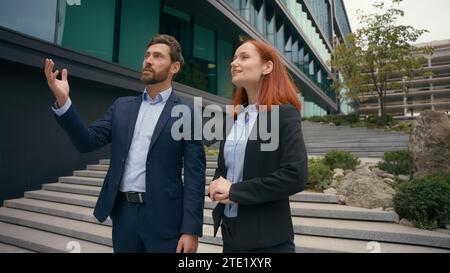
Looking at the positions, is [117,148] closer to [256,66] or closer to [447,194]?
[256,66]

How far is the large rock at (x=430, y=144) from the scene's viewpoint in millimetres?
5895

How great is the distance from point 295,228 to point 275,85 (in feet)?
10.7

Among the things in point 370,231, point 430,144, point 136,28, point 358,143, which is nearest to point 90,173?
point 136,28

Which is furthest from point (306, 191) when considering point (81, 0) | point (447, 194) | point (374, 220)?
point (81, 0)

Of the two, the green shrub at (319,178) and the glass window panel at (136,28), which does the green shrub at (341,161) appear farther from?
the glass window panel at (136,28)

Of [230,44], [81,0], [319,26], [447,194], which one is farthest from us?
[319,26]

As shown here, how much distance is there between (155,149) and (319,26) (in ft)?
113

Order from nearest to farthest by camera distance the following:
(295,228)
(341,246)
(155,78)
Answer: (155,78)
(341,246)
(295,228)

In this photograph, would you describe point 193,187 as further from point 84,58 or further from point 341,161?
point 84,58

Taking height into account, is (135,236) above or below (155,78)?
below

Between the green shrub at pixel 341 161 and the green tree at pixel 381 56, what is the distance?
40.0ft

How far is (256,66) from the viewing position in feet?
6.09

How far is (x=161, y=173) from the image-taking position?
2098 mm

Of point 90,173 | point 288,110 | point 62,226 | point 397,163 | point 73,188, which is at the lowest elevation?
point 62,226
